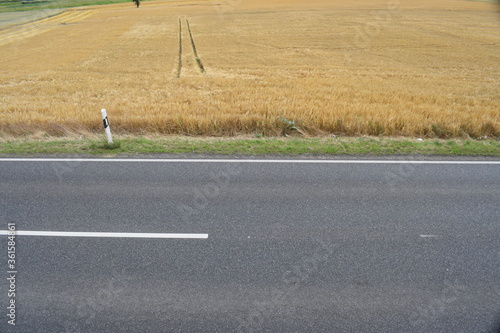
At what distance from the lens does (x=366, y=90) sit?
712 inches

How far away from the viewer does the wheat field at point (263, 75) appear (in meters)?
11.4

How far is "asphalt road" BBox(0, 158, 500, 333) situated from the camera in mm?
4145

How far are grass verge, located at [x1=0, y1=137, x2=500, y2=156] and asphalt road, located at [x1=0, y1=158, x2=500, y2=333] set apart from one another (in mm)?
1269

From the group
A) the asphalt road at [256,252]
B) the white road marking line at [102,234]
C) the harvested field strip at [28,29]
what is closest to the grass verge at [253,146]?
the asphalt road at [256,252]

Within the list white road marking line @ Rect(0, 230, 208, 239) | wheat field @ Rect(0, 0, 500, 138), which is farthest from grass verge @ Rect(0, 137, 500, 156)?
white road marking line @ Rect(0, 230, 208, 239)

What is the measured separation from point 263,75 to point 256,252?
19.4m

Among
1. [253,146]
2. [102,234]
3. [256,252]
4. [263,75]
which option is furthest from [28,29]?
[256,252]

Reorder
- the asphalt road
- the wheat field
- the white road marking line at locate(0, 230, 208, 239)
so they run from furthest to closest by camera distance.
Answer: the wheat field → the white road marking line at locate(0, 230, 208, 239) → the asphalt road

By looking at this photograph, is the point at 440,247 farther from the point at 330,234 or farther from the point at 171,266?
the point at 171,266

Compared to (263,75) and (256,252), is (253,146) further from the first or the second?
(263,75)

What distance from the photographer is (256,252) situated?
5.16 m

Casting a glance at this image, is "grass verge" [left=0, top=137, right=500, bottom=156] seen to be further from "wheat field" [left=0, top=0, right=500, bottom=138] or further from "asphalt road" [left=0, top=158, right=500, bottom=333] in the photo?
"asphalt road" [left=0, top=158, right=500, bottom=333]

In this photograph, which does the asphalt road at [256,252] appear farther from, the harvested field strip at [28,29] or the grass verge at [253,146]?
the harvested field strip at [28,29]

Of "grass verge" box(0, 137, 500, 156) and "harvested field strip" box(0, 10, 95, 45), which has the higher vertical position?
"harvested field strip" box(0, 10, 95, 45)
